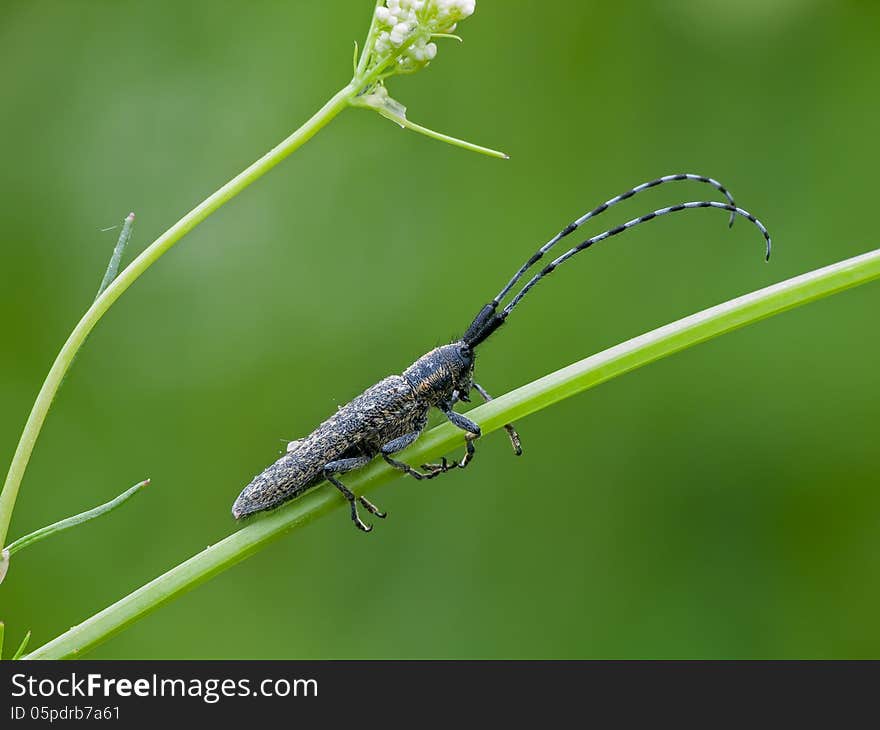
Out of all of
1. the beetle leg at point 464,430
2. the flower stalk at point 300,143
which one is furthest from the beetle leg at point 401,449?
the flower stalk at point 300,143

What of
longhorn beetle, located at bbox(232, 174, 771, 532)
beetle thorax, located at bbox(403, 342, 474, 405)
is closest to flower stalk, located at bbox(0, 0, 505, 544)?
longhorn beetle, located at bbox(232, 174, 771, 532)

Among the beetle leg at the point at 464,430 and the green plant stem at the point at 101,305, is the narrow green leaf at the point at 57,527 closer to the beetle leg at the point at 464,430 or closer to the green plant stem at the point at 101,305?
the green plant stem at the point at 101,305

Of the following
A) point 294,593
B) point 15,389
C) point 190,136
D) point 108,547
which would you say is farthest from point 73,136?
point 294,593

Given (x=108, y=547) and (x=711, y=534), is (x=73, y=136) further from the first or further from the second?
(x=711, y=534)

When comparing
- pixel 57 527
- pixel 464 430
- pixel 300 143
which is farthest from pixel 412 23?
pixel 57 527

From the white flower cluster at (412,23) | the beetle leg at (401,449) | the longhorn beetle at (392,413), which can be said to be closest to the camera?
the white flower cluster at (412,23)

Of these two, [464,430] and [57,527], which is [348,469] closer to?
[464,430]
